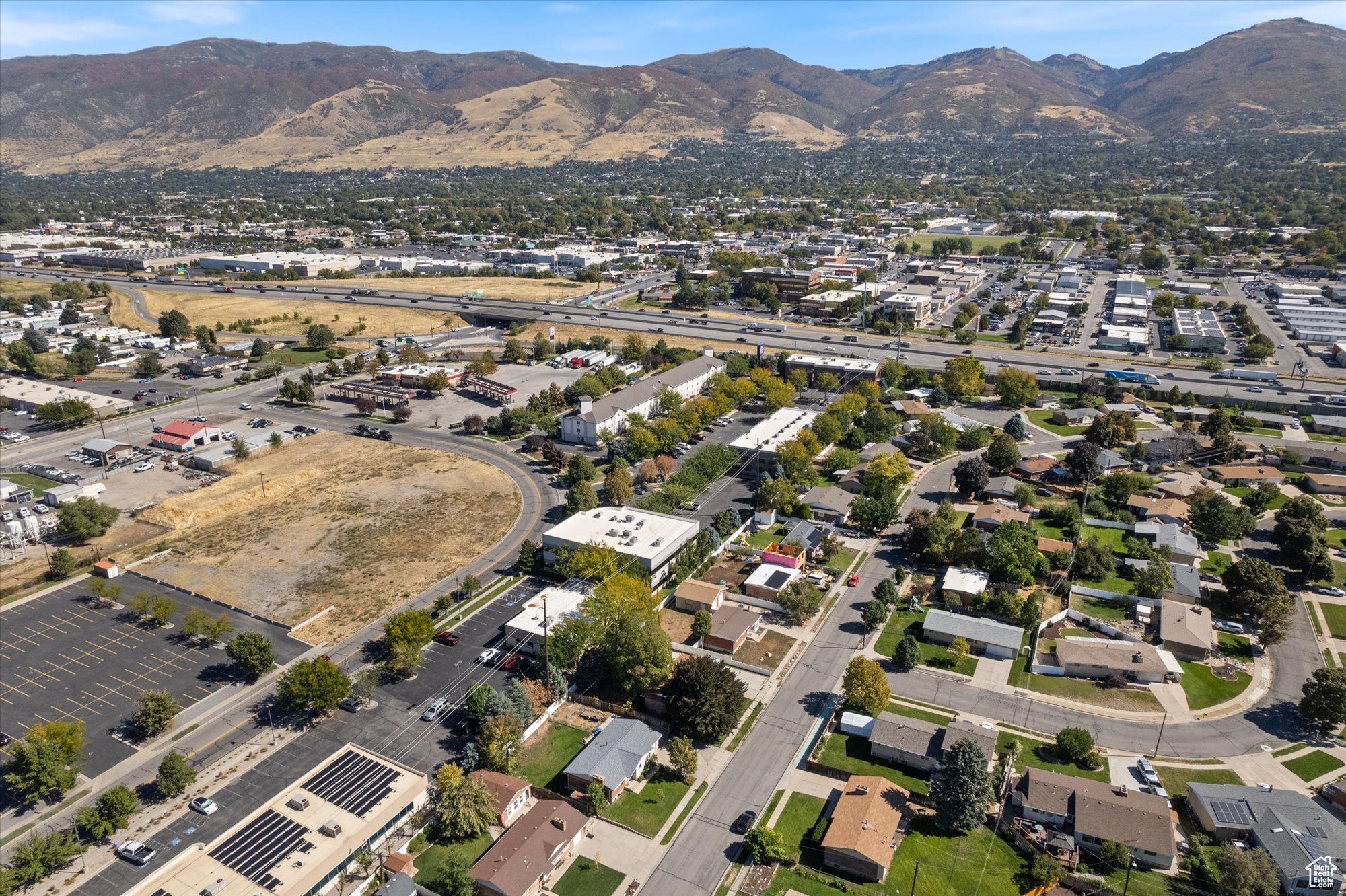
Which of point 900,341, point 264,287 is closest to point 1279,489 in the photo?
point 900,341

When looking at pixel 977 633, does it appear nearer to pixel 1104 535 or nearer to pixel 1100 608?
pixel 1100 608

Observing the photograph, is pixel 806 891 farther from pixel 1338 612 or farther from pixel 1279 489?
pixel 1279 489

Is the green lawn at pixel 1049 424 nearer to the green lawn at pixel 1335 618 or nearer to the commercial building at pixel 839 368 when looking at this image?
the commercial building at pixel 839 368

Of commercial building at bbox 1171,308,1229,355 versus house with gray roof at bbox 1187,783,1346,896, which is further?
commercial building at bbox 1171,308,1229,355

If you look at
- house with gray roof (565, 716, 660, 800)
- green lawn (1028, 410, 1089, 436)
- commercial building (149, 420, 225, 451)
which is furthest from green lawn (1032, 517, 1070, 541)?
commercial building (149, 420, 225, 451)

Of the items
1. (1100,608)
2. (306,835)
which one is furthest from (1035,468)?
(306,835)

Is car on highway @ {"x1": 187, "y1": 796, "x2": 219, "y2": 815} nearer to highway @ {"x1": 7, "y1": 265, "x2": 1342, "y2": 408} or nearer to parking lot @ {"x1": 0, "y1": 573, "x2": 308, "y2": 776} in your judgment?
parking lot @ {"x1": 0, "y1": 573, "x2": 308, "y2": 776}
